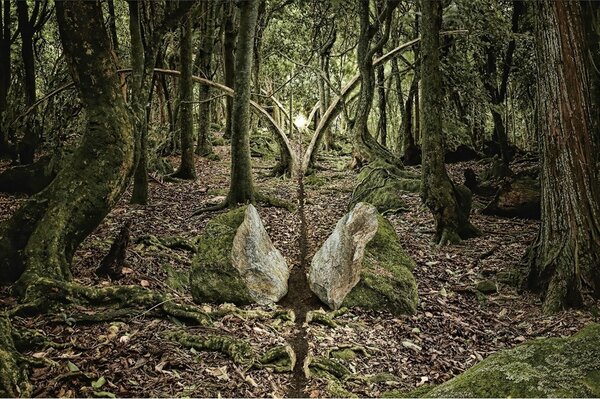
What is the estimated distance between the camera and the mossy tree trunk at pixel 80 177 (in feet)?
17.2

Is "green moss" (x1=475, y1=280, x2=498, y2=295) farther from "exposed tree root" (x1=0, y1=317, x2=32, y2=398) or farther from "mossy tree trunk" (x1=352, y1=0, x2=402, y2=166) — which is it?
"mossy tree trunk" (x1=352, y1=0, x2=402, y2=166)

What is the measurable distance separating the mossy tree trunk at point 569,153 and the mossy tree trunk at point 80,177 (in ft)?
17.6

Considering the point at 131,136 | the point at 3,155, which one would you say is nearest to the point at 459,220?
the point at 131,136

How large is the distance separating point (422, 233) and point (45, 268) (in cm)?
650

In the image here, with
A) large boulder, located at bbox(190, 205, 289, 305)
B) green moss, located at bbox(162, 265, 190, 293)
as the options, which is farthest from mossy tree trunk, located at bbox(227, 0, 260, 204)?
green moss, located at bbox(162, 265, 190, 293)

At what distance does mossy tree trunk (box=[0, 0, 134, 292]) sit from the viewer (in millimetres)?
5250

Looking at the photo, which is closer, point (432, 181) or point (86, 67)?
point (86, 67)

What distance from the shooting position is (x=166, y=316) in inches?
205

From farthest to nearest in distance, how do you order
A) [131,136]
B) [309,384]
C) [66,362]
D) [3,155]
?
[3,155] < [131,136] < [309,384] < [66,362]

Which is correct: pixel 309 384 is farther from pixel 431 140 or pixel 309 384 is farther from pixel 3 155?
pixel 3 155

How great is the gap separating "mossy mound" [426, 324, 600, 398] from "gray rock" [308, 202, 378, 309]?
3.52 m

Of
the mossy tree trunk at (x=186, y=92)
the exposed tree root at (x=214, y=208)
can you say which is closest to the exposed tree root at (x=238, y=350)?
the exposed tree root at (x=214, y=208)

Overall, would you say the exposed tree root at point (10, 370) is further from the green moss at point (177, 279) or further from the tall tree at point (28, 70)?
the tall tree at point (28, 70)

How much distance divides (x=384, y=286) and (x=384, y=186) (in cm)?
539
